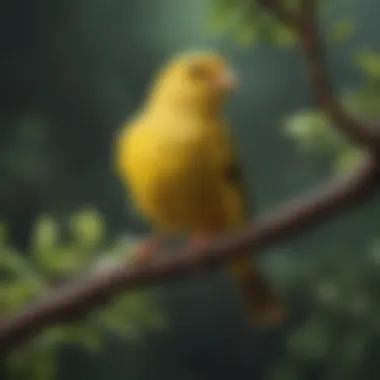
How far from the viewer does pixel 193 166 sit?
125cm

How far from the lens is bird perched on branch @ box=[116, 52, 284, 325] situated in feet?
4.10

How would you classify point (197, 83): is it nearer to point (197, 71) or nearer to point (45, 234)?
point (197, 71)

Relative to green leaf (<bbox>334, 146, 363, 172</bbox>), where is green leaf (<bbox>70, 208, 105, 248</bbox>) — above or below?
below

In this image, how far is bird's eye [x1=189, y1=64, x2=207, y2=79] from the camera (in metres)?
1.26

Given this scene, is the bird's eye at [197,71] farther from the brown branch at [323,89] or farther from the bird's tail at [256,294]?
the bird's tail at [256,294]

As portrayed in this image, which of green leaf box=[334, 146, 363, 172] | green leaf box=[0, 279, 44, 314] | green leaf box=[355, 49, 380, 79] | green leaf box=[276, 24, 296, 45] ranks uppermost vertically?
green leaf box=[276, 24, 296, 45]

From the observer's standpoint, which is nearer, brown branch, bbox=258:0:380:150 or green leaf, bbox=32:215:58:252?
brown branch, bbox=258:0:380:150

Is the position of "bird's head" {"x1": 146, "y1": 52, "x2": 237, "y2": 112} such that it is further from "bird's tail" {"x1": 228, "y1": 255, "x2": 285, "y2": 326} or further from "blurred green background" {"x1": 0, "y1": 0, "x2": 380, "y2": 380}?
"bird's tail" {"x1": 228, "y1": 255, "x2": 285, "y2": 326}

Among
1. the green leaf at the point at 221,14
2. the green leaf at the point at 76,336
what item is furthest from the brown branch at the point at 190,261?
the green leaf at the point at 221,14

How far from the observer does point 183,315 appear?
1.31 metres

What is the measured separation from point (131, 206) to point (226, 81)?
0.66 feet

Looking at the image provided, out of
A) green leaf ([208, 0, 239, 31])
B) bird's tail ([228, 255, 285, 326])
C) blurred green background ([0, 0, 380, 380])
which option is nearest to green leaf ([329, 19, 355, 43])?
blurred green background ([0, 0, 380, 380])

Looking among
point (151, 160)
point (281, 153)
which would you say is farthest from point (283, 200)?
point (151, 160)

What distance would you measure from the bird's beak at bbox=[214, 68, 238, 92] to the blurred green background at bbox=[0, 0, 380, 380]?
0.06 feet
